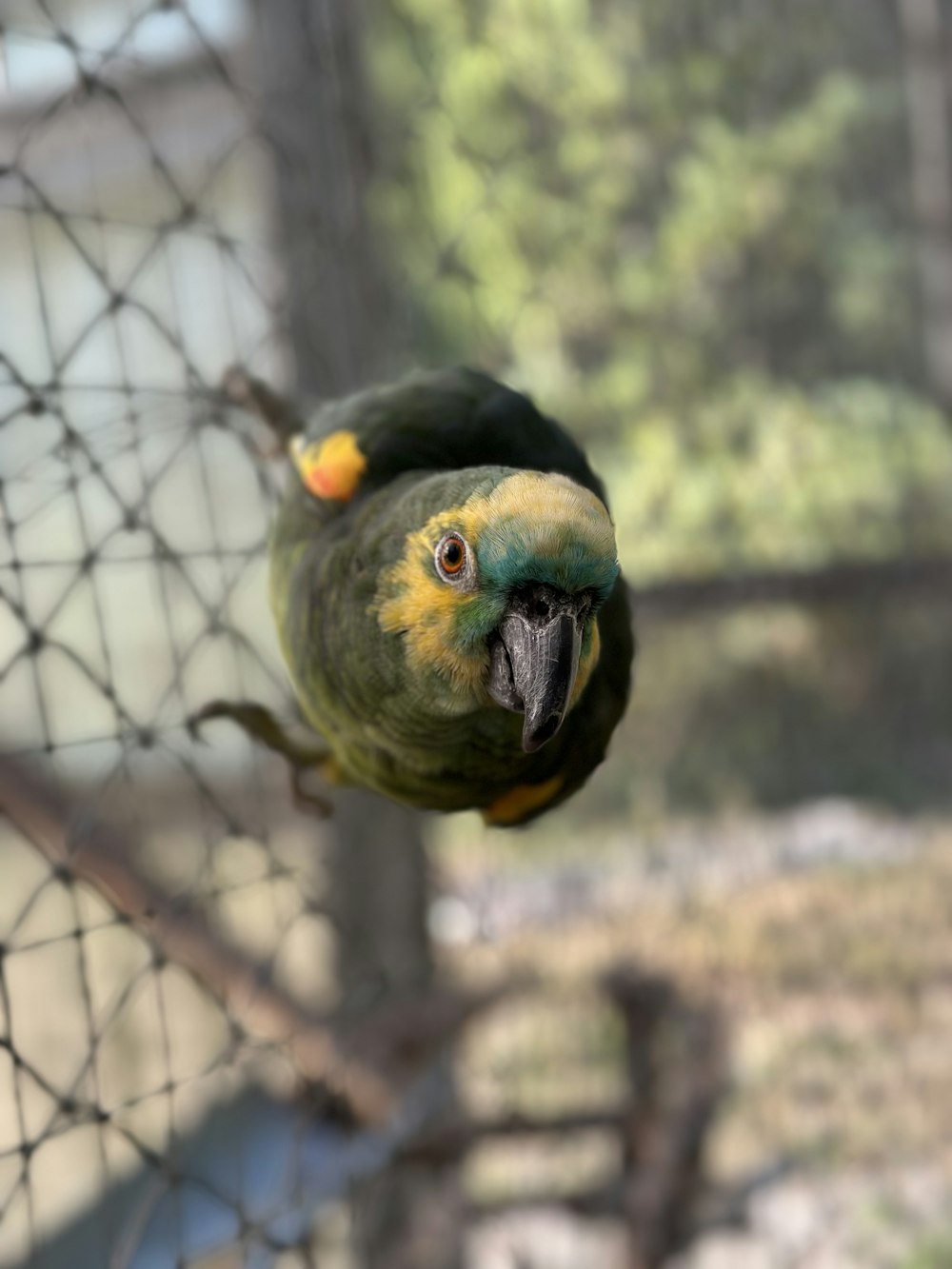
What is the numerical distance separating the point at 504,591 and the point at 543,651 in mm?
50

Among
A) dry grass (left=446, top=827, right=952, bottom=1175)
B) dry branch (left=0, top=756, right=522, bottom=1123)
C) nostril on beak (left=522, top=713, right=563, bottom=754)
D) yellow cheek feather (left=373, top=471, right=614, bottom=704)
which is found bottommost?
dry grass (left=446, top=827, right=952, bottom=1175)

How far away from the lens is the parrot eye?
2.60ft

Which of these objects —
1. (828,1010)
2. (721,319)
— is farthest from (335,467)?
(828,1010)

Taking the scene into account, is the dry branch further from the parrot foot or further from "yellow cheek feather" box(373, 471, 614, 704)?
"yellow cheek feather" box(373, 471, 614, 704)

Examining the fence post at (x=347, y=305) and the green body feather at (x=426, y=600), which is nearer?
the green body feather at (x=426, y=600)

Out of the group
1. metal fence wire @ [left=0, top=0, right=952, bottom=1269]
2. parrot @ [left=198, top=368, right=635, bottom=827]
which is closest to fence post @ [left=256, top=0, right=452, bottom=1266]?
metal fence wire @ [left=0, top=0, right=952, bottom=1269]

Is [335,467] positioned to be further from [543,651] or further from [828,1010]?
[828,1010]

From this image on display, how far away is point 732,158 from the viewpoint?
2086mm

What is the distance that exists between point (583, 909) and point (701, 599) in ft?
2.17

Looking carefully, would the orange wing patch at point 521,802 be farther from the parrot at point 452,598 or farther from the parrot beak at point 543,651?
the parrot beak at point 543,651

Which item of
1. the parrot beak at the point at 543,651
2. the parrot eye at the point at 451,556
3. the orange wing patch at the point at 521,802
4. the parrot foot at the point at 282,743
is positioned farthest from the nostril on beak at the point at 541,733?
the parrot foot at the point at 282,743

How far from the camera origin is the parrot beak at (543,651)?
2.45 feet

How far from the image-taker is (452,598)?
2.65 ft

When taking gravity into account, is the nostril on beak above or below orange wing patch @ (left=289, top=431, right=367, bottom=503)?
below
